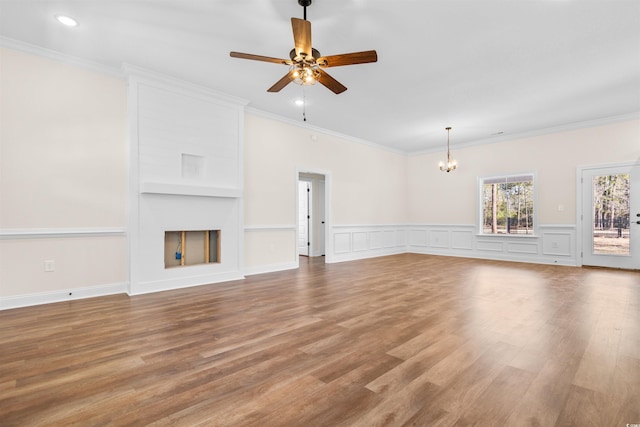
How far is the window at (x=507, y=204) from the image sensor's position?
23.5 ft

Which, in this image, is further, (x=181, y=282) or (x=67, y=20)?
(x=181, y=282)

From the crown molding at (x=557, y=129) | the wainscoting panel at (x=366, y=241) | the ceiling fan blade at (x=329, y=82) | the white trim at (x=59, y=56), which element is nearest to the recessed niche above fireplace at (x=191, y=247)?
the white trim at (x=59, y=56)

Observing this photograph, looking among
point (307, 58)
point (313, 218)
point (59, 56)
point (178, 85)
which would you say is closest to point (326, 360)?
point (307, 58)

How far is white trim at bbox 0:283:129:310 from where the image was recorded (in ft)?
11.4

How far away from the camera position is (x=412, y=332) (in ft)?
8.95

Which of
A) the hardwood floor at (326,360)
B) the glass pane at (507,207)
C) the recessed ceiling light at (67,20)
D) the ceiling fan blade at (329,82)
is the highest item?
the recessed ceiling light at (67,20)

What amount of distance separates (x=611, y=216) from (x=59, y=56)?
984 cm

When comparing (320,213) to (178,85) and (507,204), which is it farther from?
(178,85)

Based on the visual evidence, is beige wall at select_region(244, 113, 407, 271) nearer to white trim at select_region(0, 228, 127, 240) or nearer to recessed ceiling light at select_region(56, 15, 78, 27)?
white trim at select_region(0, 228, 127, 240)

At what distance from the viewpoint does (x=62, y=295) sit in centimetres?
377

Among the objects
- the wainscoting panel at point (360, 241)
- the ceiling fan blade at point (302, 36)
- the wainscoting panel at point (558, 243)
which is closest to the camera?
the ceiling fan blade at point (302, 36)

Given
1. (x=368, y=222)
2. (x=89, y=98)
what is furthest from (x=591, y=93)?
(x=89, y=98)

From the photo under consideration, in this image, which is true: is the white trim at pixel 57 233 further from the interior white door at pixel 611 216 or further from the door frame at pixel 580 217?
the interior white door at pixel 611 216

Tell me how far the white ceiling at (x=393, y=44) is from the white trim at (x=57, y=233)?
2.26 metres
